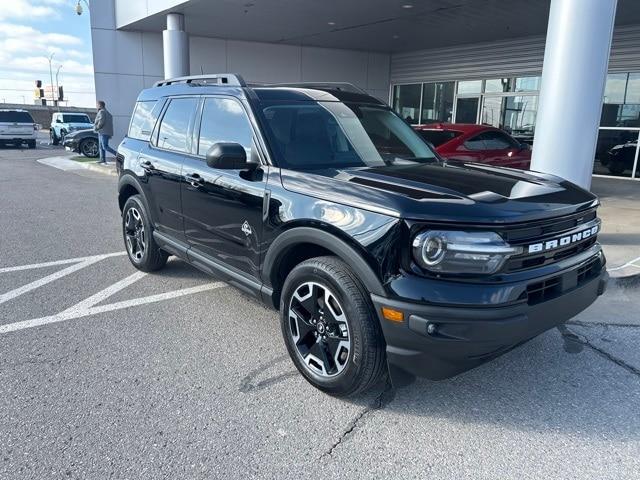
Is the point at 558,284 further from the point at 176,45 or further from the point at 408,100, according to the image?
the point at 408,100

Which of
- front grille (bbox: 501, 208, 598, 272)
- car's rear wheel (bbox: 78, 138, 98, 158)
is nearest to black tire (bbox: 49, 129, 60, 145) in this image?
car's rear wheel (bbox: 78, 138, 98, 158)

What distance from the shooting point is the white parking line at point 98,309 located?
4.21 m

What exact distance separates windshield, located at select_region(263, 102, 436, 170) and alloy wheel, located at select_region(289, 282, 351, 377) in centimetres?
92

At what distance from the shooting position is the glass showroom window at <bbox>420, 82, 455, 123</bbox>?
19.6m

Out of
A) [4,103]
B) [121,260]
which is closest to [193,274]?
[121,260]

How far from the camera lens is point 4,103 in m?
51.4

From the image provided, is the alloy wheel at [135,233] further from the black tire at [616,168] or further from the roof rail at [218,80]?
the black tire at [616,168]

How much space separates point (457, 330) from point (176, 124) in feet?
11.0

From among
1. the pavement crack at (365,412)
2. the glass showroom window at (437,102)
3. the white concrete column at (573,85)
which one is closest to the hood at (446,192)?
the pavement crack at (365,412)

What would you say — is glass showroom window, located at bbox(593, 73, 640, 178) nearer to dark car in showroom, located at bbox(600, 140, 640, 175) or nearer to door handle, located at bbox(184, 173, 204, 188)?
dark car in showroom, located at bbox(600, 140, 640, 175)

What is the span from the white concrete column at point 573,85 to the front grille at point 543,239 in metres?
3.12

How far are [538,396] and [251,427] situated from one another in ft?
5.89

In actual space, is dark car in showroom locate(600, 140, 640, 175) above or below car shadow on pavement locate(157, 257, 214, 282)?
above

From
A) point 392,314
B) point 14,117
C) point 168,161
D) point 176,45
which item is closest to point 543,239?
point 392,314
